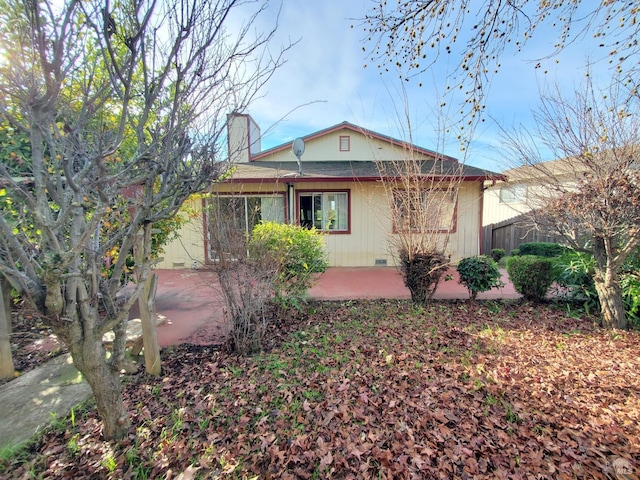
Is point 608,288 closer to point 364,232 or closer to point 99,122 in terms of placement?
point 364,232

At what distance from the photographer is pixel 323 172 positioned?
30.6 feet

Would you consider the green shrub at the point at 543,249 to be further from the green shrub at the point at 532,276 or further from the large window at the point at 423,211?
the large window at the point at 423,211

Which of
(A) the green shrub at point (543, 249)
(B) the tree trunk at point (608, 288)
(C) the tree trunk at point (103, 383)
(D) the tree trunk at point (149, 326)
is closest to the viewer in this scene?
(C) the tree trunk at point (103, 383)

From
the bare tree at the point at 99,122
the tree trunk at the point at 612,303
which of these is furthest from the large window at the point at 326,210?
the bare tree at the point at 99,122

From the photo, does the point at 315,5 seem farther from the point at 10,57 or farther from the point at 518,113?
the point at 518,113

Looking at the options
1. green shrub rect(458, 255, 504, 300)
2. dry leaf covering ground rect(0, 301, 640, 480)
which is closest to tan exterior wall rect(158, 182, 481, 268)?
green shrub rect(458, 255, 504, 300)

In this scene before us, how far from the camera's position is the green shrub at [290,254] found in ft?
14.8

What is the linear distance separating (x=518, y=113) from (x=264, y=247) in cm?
495

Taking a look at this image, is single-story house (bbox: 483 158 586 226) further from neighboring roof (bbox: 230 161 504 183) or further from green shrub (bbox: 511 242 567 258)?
green shrub (bbox: 511 242 567 258)

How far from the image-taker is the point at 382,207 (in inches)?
342

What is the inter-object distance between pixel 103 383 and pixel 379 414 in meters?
2.21

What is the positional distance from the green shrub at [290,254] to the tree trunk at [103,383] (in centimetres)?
235

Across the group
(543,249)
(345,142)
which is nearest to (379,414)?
(345,142)

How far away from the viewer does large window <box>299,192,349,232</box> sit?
938 centimetres
